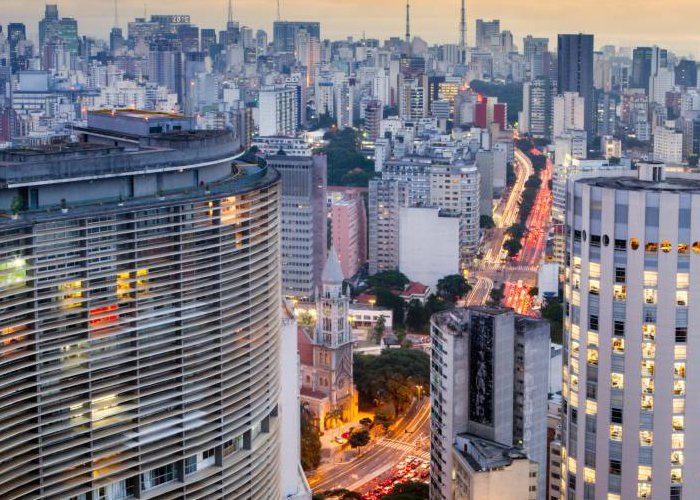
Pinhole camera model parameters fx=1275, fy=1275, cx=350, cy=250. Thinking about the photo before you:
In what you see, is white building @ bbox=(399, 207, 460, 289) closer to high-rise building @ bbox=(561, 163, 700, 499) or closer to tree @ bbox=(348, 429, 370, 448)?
tree @ bbox=(348, 429, 370, 448)

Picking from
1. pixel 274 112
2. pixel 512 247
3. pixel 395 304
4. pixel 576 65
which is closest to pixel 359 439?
pixel 395 304

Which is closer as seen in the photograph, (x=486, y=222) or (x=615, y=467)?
(x=615, y=467)

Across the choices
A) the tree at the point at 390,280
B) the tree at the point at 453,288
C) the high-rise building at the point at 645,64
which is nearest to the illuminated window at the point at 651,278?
the tree at the point at 390,280

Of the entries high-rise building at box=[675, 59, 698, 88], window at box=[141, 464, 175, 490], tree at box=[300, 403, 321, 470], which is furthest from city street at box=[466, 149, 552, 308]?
high-rise building at box=[675, 59, 698, 88]

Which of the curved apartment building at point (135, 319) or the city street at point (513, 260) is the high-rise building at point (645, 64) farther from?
the curved apartment building at point (135, 319)

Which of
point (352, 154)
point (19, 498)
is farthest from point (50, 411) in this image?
point (352, 154)

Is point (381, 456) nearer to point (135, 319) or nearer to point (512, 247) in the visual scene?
point (135, 319)
